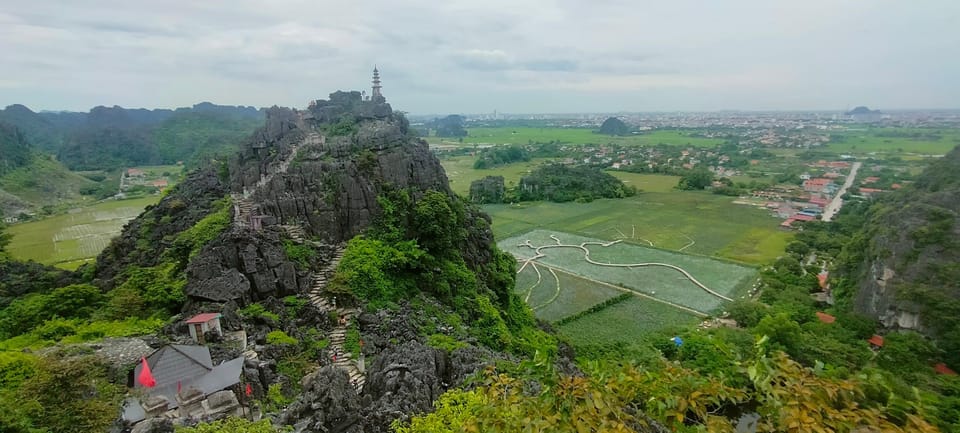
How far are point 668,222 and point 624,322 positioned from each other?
3182 centimetres

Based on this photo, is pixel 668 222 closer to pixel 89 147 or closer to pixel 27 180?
pixel 27 180

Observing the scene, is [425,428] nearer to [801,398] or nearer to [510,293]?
[801,398]

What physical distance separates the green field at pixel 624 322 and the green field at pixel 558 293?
1.45 m

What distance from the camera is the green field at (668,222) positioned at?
50250 mm

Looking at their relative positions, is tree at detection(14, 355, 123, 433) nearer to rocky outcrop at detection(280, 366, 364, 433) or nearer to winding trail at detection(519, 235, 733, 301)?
rocky outcrop at detection(280, 366, 364, 433)

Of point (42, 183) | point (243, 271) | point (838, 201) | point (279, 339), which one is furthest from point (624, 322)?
point (42, 183)

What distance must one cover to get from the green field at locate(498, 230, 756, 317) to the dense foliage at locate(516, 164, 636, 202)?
956 inches

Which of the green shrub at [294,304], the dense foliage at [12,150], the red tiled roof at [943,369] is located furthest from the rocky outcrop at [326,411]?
the dense foliage at [12,150]

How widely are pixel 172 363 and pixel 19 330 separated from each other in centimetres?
1028

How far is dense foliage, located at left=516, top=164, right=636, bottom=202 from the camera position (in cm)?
7750

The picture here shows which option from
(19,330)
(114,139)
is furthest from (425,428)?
Result: (114,139)

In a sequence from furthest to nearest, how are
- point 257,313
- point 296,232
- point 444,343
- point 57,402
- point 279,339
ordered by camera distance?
point 296,232, point 257,313, point 444,343, point 279,339, point 57,402

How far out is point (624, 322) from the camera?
108 ft

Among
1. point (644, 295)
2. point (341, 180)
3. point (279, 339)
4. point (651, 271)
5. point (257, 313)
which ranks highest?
point (341, 180)
